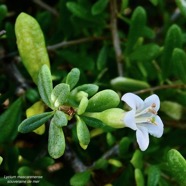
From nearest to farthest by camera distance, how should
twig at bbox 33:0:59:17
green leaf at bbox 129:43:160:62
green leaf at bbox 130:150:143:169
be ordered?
green leaf at bbox 130:150:143:169 → green leaf at bbox 129:43:160:62 → twig at bbox 33:0:59:17

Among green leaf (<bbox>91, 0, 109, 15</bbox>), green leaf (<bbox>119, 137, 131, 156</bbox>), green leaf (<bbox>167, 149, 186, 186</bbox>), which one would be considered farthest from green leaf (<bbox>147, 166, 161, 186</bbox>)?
green leaf (<bbox>91, 0, 109, 15</bbox>)

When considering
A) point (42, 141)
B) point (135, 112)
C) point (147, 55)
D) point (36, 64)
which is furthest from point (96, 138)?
point (135, 112)

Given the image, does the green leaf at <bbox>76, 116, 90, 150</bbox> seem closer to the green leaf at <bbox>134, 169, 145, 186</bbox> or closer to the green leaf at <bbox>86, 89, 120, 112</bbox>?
the green leaf at <bbox>86, 89, 120, 112</bbox>

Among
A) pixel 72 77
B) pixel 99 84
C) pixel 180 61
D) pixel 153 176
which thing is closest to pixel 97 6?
pixel 99 84

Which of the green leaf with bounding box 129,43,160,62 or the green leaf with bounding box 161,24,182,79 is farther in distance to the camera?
the green leaf with bounding box 129,43,160,62

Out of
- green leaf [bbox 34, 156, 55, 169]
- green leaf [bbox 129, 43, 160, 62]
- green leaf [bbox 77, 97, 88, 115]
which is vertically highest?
green leaf [bbox 77, 97, 88, 115]

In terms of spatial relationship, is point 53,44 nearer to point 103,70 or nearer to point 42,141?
point 103,70

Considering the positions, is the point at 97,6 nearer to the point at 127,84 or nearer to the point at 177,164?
the point at 127,84
